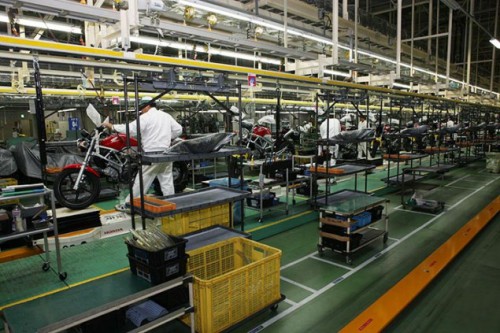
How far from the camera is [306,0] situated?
637 centimetres

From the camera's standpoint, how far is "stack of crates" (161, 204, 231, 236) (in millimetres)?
4254

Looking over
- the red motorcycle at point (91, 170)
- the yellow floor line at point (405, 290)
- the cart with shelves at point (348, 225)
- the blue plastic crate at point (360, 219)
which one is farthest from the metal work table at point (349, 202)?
the red motorcycle at point (91, 170)

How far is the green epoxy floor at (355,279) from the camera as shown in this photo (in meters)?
3.05

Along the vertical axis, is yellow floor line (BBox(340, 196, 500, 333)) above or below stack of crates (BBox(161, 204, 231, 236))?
below

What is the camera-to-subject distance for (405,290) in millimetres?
3270

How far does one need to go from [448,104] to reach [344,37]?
535 cm

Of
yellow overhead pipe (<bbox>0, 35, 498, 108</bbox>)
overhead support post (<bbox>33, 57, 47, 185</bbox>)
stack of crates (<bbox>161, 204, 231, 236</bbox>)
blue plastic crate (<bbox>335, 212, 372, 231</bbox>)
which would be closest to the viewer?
yellow overhead pipe (<bbox>0, 35, 498, 108</bbox>)

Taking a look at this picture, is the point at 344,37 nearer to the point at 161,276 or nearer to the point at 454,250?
the point at 454,250

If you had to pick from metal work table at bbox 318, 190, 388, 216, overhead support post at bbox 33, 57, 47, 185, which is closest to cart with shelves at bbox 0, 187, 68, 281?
overhead support post at bbox 33, 57, 47, 185

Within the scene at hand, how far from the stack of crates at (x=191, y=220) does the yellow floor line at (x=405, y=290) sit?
2242mm

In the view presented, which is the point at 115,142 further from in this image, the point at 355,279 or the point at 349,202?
the point at 355,279

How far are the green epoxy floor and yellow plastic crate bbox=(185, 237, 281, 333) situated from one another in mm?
261

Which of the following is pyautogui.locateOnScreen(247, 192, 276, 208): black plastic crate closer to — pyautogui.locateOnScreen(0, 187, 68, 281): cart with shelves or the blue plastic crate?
the blue plastic crate

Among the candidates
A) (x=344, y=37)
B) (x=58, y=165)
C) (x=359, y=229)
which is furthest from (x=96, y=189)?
(x=344, y=37)
